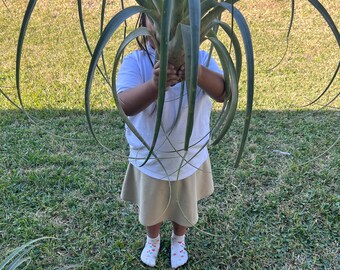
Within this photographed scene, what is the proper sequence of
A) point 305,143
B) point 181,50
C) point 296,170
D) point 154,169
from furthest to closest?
point 305,143
point 296,170
point 154,169
point 181,50

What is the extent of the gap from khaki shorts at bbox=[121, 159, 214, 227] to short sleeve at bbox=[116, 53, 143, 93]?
0.32m

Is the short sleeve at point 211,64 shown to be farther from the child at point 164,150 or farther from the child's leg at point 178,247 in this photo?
the child's leg at point 178,247

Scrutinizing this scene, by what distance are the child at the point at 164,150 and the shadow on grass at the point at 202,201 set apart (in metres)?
0.18

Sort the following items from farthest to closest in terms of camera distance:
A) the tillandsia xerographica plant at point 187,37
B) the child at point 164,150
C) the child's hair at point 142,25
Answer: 1. the child at point 164,150
2. the child's hair at point 142,25
3. the tillandsia xerographica plant at point 187,37

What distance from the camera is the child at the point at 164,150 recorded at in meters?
0.98

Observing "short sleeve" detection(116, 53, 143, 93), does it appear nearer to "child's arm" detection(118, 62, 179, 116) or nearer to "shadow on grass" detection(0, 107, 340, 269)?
"child's arm" detection(118, 62, 179, 116)

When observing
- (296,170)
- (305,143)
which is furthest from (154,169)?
(305,143)

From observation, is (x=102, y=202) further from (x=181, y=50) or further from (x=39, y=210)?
(x=181, y=50)

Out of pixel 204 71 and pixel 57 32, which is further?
pixel 57 32

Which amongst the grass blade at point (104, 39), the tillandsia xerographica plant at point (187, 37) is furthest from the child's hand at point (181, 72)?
the grass blade at point (104, 39)

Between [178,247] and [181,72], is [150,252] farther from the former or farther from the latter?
[181,72]

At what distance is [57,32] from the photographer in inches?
143

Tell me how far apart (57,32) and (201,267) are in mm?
2819

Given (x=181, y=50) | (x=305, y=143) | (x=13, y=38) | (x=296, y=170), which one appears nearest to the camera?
(x=181, y=50)
